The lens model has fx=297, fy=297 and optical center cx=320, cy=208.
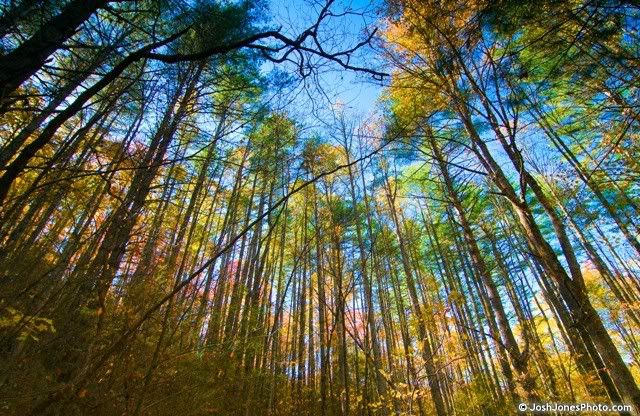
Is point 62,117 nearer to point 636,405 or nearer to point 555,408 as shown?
point 636,405

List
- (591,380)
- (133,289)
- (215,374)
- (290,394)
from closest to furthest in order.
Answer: (133,289) < (591,380) < (215,374) < (290,394)

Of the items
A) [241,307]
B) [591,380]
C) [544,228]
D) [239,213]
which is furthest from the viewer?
[544,228]

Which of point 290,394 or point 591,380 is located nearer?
point 591,380

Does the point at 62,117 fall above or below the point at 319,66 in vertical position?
below

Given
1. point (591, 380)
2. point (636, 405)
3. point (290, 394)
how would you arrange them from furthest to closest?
point (290, 394) → point (591, 380) → point (636, 405)

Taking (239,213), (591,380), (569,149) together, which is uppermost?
(569,149)

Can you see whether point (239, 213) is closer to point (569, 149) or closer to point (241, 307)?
point (241, 307)

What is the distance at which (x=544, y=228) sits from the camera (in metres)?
10.2

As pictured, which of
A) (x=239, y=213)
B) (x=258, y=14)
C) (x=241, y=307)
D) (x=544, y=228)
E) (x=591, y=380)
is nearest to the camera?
(x=258, y=14)

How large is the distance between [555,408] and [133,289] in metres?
5.23

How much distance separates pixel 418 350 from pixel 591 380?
2477 millimetres

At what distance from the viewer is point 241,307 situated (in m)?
6.64

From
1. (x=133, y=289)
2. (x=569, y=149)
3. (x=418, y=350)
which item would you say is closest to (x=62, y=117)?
(x=133, y=289)

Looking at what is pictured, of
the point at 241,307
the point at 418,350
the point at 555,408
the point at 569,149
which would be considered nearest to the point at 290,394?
the point at 241,307
